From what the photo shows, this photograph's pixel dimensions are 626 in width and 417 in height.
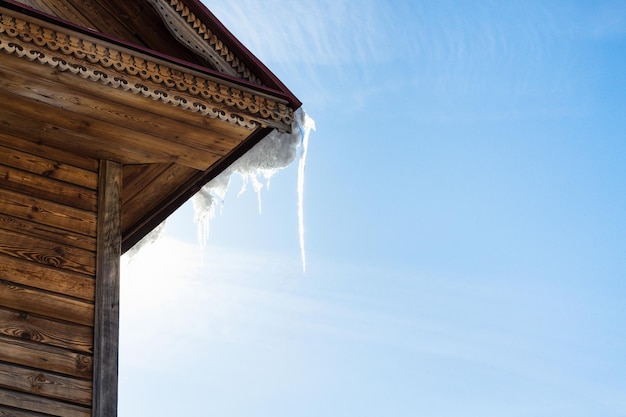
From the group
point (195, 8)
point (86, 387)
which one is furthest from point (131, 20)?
point (86, 387)

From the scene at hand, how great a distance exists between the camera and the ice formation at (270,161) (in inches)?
290

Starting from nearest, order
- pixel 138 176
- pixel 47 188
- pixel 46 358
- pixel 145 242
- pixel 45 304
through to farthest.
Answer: pixel 46 358
pixel 45 304
pixel 47 188
pixel 138 176
pixel 145 242

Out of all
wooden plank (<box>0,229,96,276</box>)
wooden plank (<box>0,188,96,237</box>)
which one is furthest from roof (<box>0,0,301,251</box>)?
wooden plank (<box>0,229,96,276</box>)

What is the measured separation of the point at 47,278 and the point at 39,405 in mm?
866

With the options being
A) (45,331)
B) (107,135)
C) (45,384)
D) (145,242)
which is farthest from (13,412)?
(145,242)

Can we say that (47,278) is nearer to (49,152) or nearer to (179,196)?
(49,152)

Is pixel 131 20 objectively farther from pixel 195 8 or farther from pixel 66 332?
pixel 66 332

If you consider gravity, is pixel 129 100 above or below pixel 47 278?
above

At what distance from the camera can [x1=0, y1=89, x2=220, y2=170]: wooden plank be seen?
6.76 meters

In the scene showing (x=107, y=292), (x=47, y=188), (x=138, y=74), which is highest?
(x=138, y=74)

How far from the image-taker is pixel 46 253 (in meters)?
6.64

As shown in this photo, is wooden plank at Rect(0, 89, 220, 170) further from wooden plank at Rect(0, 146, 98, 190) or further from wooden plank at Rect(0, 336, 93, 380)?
wooden plank at Rect(0, 336, 93, 380)

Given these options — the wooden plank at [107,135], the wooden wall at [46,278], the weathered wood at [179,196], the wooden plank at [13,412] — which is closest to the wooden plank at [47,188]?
the wooden wall at [46,278]

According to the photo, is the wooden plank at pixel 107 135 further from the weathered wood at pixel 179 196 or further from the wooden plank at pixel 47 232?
the wooden plank at pixel 47 232
